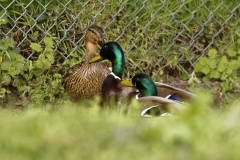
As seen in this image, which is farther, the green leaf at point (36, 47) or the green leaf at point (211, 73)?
the green leaf at point (211, 73)

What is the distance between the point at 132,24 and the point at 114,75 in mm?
832

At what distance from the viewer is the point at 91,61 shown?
6559 mm

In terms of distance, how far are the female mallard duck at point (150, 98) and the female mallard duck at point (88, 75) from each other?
343 millimetres

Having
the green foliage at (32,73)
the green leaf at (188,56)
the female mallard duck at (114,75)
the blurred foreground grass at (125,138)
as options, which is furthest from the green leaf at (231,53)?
the blurred foreground grass at (125,138)

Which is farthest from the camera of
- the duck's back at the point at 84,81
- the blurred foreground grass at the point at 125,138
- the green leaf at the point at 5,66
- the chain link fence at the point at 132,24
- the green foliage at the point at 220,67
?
the green foliage at the point at 220,67

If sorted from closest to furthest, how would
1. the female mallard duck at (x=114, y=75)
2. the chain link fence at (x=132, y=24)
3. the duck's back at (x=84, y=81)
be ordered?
the female mallard duck at (x=114, y=75) → the duck's back at (x=84, y=81) → the chain link fence at (x=132, y=24)

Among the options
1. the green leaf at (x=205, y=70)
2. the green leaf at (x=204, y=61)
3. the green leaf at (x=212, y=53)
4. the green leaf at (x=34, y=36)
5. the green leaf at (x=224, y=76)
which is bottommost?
the green leaf at (x=224, y=76)

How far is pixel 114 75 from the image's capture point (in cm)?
639

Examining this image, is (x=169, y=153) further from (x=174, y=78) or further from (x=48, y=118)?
(x=174, y=78)

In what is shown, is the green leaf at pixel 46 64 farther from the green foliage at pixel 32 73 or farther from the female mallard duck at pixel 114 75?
the female mallard duck at pixel 114 75

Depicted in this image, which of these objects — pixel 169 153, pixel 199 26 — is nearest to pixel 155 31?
pixel 199 26

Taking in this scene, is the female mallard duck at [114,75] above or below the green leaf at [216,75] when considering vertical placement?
above

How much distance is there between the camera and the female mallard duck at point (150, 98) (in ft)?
16.9

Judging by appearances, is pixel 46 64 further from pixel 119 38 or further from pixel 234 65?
pixel 234 65
